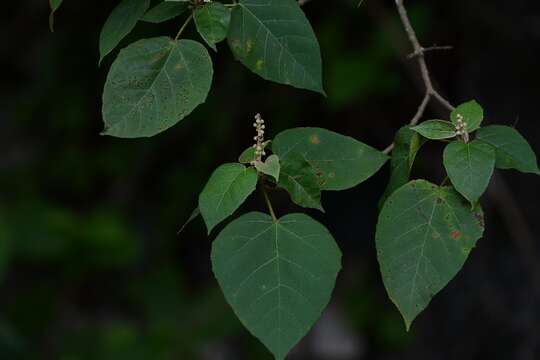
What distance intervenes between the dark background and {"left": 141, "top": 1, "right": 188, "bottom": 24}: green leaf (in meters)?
1.52

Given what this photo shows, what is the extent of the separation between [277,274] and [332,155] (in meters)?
0.19

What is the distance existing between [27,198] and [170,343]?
735 millimetres

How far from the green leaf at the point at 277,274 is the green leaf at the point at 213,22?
0.76 feet

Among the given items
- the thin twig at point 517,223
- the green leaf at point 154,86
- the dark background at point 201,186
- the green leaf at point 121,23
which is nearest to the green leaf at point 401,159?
the green leaf at point 154,86

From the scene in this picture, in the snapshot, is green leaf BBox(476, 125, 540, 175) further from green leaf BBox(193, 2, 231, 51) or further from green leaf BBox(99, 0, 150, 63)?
green leaf BBox(99, 0, 150, 63)

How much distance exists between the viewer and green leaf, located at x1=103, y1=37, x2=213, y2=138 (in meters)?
1.00

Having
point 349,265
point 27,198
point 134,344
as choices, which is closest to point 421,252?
point 134,344

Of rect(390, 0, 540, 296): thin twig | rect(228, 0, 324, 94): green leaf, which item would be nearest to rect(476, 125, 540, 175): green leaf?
rect(228, 0, 324, 94): green leaf

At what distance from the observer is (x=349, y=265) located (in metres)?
3.48

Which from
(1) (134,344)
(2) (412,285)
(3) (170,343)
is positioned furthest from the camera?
(3) (170,343)

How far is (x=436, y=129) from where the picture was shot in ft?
3.43

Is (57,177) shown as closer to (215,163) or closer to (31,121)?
(31,121)

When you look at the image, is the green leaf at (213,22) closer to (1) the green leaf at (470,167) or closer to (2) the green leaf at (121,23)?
(2) the green leaf at (121,23)

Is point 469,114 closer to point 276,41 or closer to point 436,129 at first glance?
point 436,129
